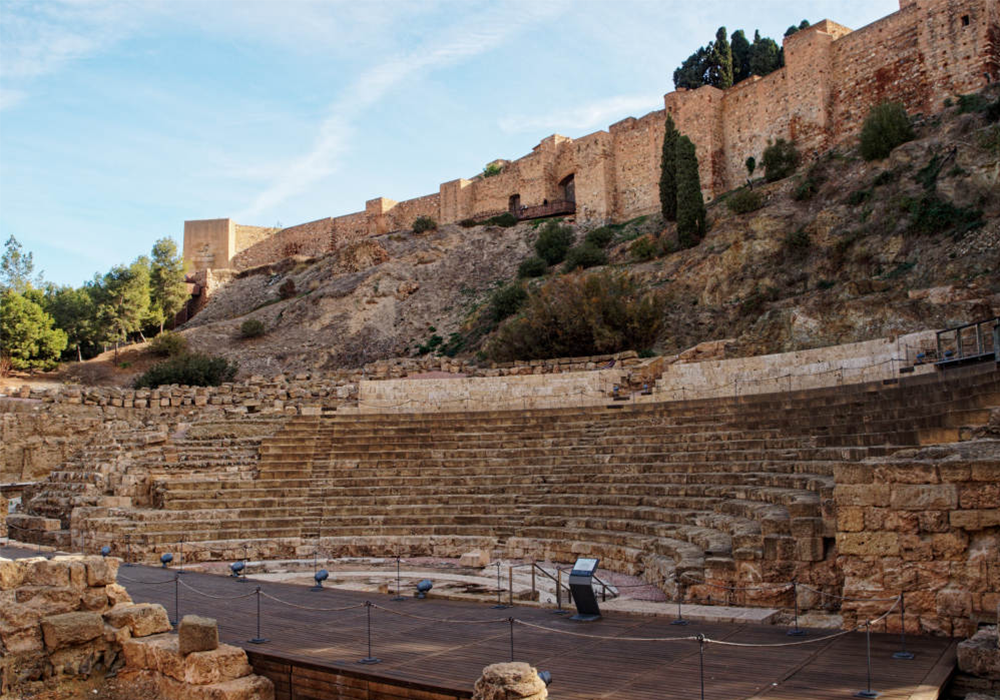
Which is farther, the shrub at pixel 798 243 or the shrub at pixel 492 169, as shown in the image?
the shrub at pixel 492 169

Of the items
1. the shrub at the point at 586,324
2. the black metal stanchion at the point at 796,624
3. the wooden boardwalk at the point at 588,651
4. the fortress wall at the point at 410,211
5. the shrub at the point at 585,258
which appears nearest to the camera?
the wooden boardwalk at the point at 588,651

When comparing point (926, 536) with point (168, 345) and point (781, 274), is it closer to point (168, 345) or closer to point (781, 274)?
point (781, 274)

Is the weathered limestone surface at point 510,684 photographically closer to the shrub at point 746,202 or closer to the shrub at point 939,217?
the shrub at point 939,217

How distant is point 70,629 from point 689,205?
77.8ft

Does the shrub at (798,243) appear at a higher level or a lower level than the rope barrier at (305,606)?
higher

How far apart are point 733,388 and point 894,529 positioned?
10035 millimetres

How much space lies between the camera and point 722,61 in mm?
38562

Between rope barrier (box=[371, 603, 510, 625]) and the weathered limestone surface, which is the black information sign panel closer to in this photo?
rope barrier (box=[371, 603, 510, 625])

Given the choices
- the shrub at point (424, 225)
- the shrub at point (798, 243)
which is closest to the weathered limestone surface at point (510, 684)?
the shrub at point (798, 243)

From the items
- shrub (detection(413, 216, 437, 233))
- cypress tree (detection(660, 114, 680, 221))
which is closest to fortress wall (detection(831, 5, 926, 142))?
cypress tree (detection(660, 114, 680, 221))

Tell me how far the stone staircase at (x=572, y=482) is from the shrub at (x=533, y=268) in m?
16.2

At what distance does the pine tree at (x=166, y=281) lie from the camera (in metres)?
41.7

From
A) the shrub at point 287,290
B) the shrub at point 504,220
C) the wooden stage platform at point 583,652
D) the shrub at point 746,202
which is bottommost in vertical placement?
the wooden stage platform at point 583,652

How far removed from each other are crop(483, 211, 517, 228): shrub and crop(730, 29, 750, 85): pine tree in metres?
12.6
